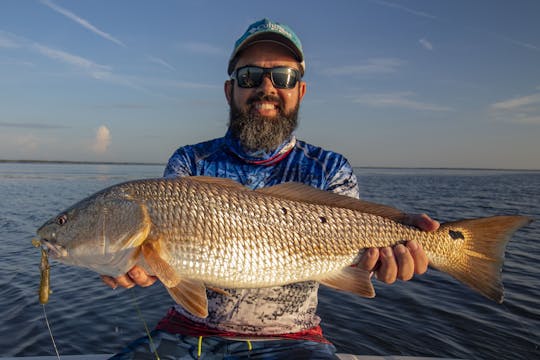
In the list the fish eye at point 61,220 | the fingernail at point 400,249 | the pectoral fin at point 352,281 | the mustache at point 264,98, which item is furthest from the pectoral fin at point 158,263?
the mustache at point 264,98

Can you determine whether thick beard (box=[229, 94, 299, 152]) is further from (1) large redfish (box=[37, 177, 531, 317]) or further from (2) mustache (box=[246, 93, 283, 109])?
(1) large redfish (box=[37, 177, 531, 317])

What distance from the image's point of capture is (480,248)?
3.15 metres

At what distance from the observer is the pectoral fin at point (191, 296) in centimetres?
276

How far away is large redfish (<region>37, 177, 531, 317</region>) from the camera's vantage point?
9.21 ft

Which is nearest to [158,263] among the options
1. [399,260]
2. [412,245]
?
[399,260]

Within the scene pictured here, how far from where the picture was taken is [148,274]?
114 inches

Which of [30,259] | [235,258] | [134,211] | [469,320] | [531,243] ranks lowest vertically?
[30,259]

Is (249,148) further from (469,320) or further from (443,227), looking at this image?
(469,320)

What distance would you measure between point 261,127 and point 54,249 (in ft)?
7.34

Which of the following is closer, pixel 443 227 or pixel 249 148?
pixel 443 227

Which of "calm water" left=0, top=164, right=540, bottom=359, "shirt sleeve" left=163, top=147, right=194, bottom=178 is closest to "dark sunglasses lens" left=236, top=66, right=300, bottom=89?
"shirt sleeve" left=163, top=147, right=194, bottom=178

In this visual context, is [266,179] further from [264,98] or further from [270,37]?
[270,37]

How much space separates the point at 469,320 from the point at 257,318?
5864 mm

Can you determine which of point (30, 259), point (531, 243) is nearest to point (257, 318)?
point (30, 259)
